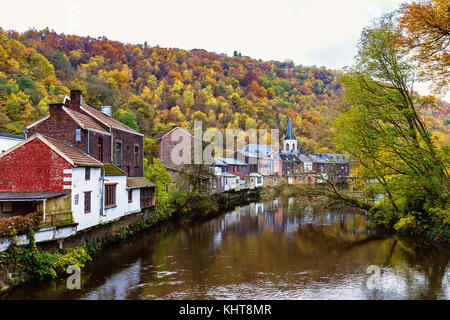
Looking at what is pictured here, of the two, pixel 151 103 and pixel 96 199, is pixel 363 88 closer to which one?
pixel 96 199

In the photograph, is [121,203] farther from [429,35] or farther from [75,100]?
[429,35]

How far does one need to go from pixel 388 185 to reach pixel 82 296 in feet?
62.8

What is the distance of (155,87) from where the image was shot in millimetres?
91125

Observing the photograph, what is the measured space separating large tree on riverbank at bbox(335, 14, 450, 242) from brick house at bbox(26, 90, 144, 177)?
15710mm

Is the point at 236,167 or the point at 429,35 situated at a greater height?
the point at 429,35

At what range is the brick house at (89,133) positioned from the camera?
2205 cm

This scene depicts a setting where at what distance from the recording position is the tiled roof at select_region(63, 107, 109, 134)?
22.1 metres

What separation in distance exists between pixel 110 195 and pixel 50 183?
495 centimetres

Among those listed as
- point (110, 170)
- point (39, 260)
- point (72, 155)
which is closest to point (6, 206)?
point (72, 155)

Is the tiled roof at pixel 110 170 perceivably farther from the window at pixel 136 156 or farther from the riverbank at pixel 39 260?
the window at pixel 136 156

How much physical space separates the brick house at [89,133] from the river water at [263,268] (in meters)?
6.12

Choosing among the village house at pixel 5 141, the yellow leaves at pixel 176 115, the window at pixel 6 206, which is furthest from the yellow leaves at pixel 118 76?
the window at pixel 6 206

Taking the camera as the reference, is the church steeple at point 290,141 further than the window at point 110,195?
Yes

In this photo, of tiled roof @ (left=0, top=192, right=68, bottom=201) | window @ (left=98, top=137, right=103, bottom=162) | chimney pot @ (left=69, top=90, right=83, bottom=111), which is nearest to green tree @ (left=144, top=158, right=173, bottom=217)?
window @ (left=98, top=137, right=103, bottom=162)
